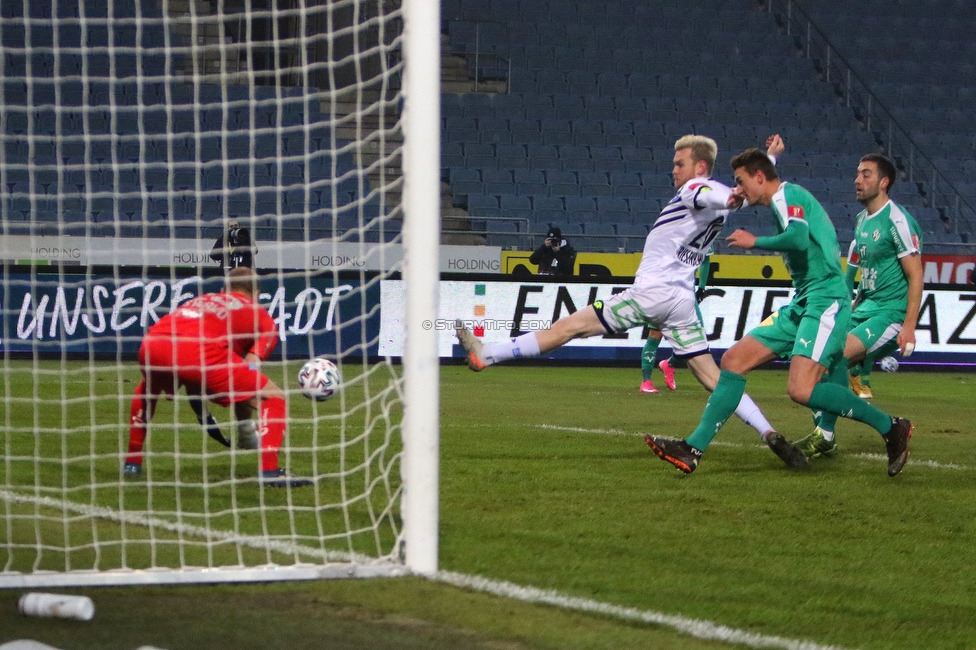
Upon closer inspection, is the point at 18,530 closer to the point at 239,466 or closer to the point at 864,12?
the point at 239,466

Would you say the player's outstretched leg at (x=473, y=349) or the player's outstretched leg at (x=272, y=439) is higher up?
the player's outstretched leg at (x=473, y=349)

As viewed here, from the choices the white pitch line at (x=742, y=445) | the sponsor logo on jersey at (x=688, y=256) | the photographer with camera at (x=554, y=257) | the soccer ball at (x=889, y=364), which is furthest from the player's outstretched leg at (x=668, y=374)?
the sponsor logo on jersey at (x=688, y=256)

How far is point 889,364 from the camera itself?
17062 mm

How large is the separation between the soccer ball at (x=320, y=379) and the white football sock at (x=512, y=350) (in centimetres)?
142

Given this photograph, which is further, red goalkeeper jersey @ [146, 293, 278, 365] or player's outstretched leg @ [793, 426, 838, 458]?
player's outstretched leg @ [793, 426, 838, 458]

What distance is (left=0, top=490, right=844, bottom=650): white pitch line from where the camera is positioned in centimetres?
366

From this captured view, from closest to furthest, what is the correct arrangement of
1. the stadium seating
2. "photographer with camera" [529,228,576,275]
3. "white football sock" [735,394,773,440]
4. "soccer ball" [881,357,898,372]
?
"white football sock" [735,394,773,440] < "soccer ball" [881,357,898,372] < "photographer with camera" [529,228,576,275] < the stadium seating

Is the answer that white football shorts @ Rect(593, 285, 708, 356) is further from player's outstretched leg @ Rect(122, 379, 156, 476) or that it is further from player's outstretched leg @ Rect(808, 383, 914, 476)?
player's outstretched leg @ Rect(122, 379, 156, 476)

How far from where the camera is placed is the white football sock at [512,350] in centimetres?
781

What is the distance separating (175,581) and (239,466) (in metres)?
2.70

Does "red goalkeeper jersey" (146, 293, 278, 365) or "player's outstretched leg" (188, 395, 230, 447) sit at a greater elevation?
"red goalkeeper jersey" (146, 293, 278, 365)

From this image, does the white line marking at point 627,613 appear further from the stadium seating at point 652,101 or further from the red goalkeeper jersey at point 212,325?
the stadium seating at point 652,101

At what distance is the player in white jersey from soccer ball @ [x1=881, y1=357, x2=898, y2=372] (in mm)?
9862

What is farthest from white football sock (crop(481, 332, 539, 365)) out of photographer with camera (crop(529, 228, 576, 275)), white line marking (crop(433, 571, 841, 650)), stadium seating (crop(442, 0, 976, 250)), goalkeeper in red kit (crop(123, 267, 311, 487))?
stadium seating (crop(442, 0, 976, 250))
